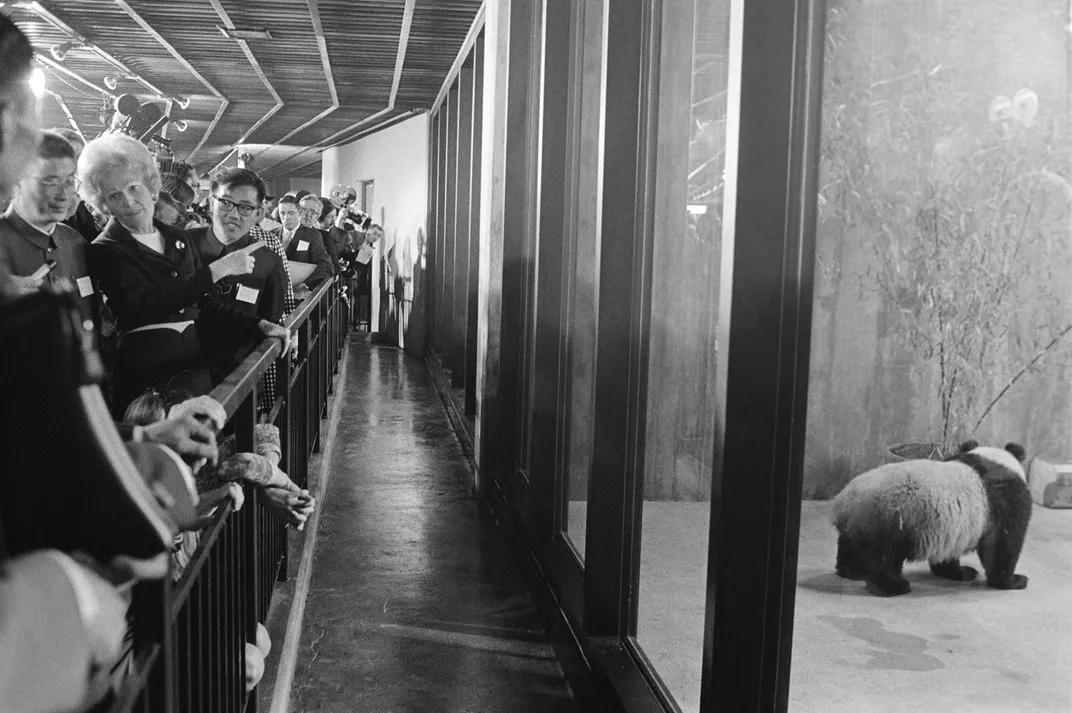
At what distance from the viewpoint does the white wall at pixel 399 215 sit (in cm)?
1535

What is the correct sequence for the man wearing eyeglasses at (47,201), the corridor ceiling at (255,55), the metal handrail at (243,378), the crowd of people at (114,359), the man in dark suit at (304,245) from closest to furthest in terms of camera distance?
the crowd of people at (114,359), the metal handrail at (243,378), the man wearing eyeglasses at (47,201), the man in dark suit at (304,245), the corridor ceiling at (255,55)

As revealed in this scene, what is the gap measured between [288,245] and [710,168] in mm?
6321

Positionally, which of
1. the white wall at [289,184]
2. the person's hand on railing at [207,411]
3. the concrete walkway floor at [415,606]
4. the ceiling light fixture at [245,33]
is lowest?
the concrete walkway floor at [415,606]

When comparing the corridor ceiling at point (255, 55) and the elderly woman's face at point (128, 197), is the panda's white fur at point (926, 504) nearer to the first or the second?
the elderly woman's face at point (128, 197)

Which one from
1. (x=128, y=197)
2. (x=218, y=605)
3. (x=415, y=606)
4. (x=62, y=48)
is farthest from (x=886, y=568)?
(x=62, y=48)

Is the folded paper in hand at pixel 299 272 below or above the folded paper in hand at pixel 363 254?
below

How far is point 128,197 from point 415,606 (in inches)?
78.5

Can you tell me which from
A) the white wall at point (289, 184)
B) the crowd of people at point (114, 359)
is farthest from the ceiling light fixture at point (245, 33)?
the white wall at point (289, 184)

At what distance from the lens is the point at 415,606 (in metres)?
4.44

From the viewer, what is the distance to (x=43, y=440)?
0.87 metres

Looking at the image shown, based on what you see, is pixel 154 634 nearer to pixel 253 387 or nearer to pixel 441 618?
pixel 253 387

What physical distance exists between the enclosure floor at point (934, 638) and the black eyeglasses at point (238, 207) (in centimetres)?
312

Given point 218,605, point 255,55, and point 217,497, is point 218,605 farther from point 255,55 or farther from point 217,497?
point 255,55

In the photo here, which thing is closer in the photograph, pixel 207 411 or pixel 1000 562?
pixel 1000 562
